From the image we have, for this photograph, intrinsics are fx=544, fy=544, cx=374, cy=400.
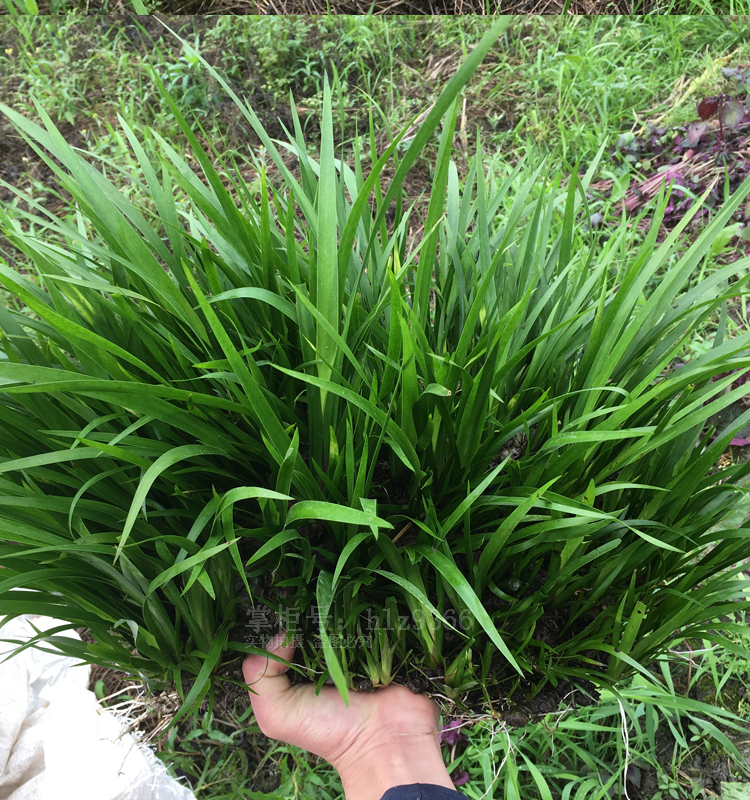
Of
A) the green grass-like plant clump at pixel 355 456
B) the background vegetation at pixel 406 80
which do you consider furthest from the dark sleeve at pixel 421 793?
the background vegetation at pixel 406 80

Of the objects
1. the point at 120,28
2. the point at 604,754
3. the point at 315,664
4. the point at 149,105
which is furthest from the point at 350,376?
the point at 120,28

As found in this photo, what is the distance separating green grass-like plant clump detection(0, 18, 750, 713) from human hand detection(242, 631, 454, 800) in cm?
8

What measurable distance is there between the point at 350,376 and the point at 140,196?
1345mm

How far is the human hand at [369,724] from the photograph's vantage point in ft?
2.39

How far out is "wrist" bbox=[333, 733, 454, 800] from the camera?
2.39ft

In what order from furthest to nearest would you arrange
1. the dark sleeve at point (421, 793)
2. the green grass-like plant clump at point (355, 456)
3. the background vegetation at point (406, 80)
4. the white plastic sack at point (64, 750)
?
the background vegetation at point (406, 80)
the white plastic sack at point (64, 750)
the dark sleeve at point (421, 793)
the green grass-like plant clump at point (355, 456)

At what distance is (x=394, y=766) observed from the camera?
0.74 metres

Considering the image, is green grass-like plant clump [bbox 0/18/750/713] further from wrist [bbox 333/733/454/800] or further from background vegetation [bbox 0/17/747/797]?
background vegetation [bbox 0/17/747/797]

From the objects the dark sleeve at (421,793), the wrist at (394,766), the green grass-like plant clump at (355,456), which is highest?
the green grass-like plant clump at (355,456)

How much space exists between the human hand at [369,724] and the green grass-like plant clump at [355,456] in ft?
0.25

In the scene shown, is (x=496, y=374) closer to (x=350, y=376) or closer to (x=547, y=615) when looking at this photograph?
(x=350, y=376)

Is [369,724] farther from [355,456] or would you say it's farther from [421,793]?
[355,456]

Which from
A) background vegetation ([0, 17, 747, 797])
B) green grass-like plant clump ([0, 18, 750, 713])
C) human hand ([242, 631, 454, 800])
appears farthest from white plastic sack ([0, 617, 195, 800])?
background vegetation ([0, 17, 747, 797])

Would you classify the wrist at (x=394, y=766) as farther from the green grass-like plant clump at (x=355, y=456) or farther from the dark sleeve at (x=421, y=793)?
the green grass-like plant clump at (x=355, y=456)
